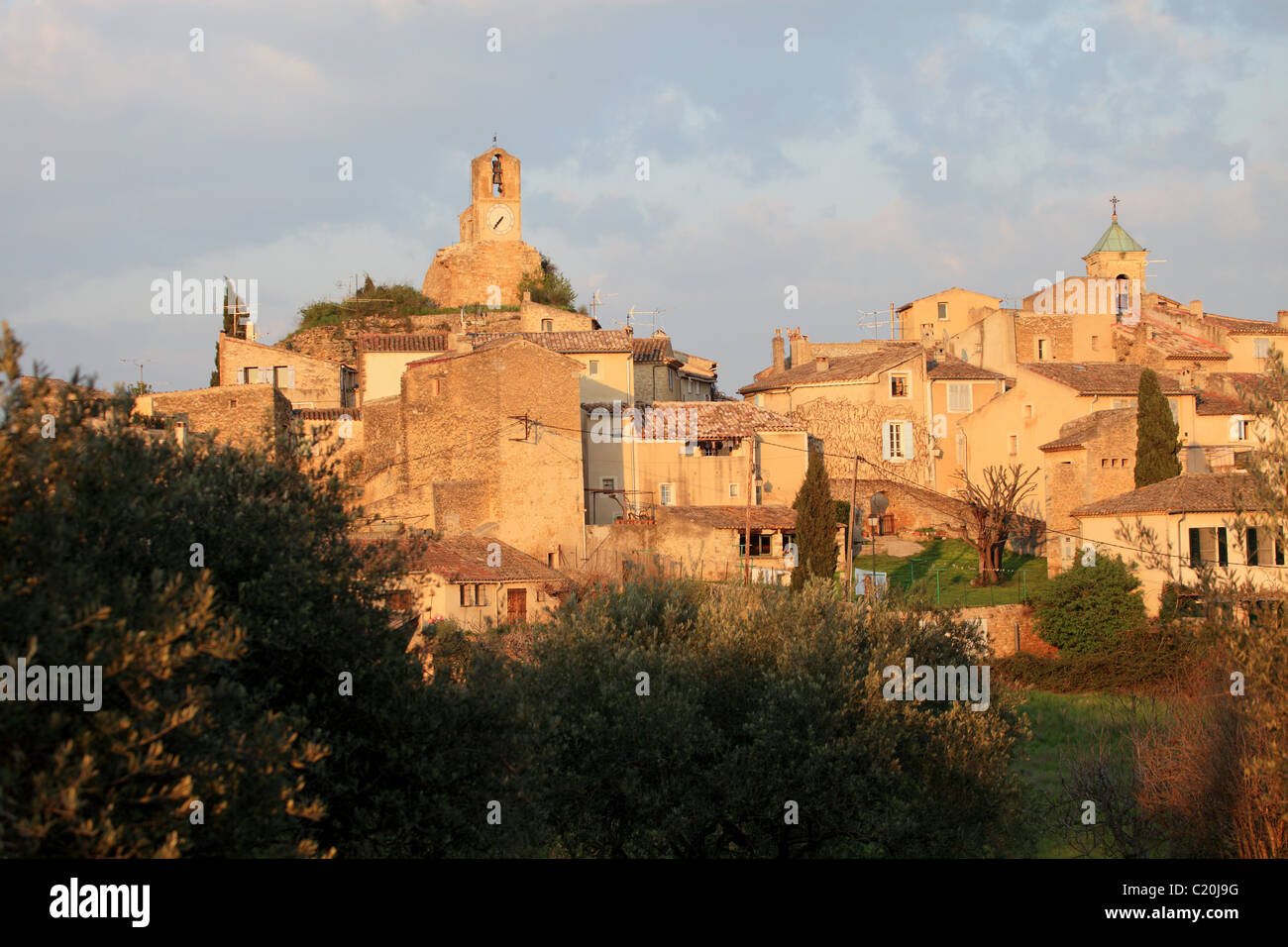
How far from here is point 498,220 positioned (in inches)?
2803

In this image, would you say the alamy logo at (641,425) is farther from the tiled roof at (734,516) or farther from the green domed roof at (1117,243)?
the green domed roof at (1117,243)

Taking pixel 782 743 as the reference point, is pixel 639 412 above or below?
above

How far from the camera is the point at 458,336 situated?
53.5 meters

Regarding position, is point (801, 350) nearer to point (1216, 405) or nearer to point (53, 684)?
point (1216, 405)

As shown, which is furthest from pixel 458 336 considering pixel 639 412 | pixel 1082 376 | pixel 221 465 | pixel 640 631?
pixel 221 465

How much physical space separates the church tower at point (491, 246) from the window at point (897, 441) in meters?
25.7

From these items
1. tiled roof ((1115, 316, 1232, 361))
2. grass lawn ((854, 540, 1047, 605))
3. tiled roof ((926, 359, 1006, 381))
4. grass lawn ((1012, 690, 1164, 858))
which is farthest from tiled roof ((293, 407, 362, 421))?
tiled roof ((1115, 316, 1232, 361))

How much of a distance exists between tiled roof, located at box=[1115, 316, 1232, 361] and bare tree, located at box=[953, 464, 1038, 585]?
15171mm

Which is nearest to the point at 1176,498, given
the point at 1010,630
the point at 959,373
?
the point at 1010,630

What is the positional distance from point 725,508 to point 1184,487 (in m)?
15.8

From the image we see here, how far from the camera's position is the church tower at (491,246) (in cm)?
7088

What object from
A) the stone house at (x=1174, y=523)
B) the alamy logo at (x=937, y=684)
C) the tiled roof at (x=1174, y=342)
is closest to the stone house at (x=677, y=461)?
the stone house at (x=1174, y=523)
